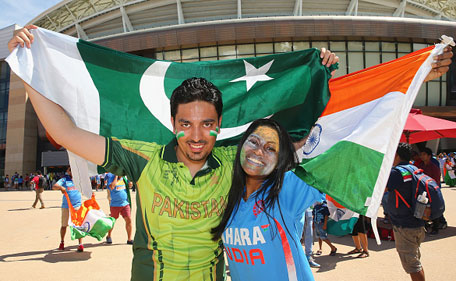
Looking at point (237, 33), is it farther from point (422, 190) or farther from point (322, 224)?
point (422, 190)

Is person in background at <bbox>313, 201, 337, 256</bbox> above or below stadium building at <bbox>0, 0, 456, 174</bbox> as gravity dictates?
below

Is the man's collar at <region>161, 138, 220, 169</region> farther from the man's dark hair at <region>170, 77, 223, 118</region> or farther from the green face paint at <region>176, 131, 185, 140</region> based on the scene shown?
the man's dark hair at <region>170, 77, 223, 118</region>

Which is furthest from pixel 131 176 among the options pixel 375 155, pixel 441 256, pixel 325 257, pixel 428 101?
pixel 428 101

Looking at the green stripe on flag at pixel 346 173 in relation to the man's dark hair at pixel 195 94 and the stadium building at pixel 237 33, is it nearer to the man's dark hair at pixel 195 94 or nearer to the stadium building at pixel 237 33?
the man's dark hair at pixel 195 94

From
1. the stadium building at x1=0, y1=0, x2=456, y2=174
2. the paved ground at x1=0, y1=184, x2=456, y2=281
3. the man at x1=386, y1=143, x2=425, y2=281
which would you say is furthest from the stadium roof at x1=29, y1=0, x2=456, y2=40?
the man at x1=386, y1=143, x2=425, y2=281

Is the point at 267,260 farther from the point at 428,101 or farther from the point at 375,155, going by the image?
the point at 428,101

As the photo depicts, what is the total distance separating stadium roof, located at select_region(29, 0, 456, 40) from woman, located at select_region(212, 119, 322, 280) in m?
32.5

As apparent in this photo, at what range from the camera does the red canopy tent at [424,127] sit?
7.68m

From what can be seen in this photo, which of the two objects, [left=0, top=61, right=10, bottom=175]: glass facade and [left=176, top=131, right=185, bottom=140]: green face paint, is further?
[left=0, top=61, right=10, bottom=175]: glass facade

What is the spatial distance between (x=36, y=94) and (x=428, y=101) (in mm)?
34142

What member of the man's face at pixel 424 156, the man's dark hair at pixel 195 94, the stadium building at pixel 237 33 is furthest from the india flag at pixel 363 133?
the stadium building at pixel 237 33

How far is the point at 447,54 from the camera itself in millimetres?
2549

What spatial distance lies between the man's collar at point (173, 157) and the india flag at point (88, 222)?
5561mm

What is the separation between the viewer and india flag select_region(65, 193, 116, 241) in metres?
7.09
